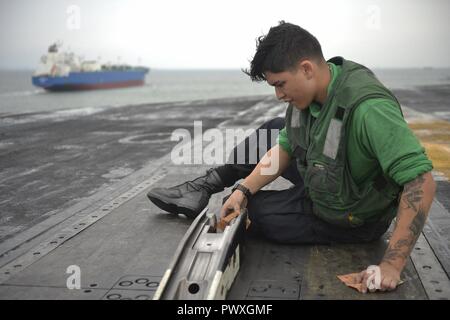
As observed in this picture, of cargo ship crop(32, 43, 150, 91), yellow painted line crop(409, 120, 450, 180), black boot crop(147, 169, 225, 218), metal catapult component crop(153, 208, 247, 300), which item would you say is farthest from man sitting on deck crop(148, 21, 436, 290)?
cargo ship crop(32, 43, 150, 91)

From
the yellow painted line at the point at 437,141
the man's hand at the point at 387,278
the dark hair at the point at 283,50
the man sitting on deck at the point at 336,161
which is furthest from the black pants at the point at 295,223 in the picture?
the yellow painted line at the point at 437,141

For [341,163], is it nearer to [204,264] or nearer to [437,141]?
[204,264]

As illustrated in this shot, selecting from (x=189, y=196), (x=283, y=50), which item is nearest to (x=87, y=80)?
(x=189, y=196)

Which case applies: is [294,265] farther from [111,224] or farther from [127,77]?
[127,77]

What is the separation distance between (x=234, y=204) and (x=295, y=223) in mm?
417

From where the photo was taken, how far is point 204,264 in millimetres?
2510

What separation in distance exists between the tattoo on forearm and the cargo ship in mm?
66242

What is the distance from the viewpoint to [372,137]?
239cm

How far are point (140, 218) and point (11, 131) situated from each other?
8.51 m

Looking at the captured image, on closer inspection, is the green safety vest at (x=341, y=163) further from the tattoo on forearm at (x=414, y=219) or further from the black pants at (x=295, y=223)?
the tattoo on forearm at (x=414, y=219)

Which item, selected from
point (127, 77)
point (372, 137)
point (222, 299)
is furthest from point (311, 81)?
point (127, 77)

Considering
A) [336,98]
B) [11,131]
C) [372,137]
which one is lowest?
[11,131]

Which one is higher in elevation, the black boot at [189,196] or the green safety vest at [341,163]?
the green safety vest at [341,163]

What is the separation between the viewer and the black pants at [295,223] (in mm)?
3062
